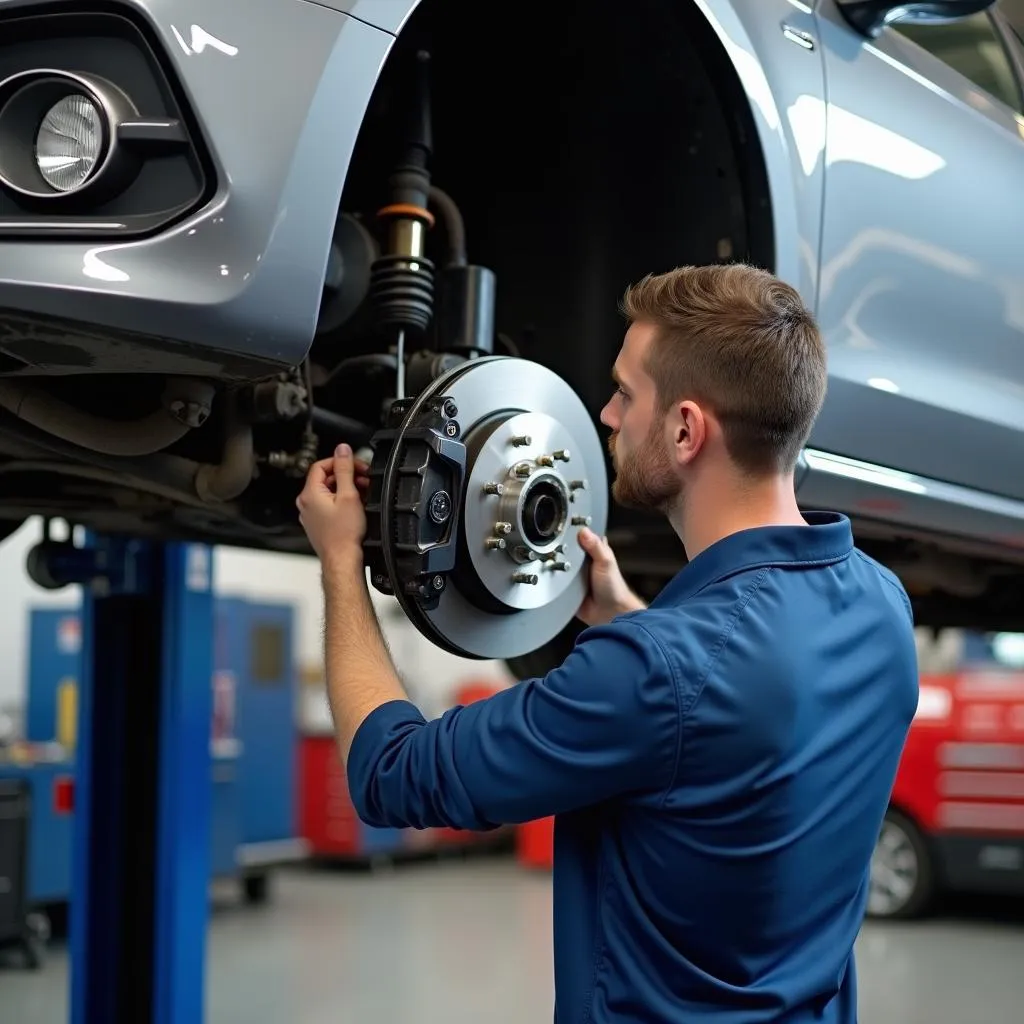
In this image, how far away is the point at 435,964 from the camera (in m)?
4.18

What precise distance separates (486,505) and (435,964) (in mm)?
3522

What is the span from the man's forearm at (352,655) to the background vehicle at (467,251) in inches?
1.1

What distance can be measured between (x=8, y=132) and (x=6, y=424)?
331 mm

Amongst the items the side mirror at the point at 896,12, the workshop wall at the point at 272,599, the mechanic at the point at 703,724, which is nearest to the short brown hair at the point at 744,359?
the mechanic at the point at 703,724

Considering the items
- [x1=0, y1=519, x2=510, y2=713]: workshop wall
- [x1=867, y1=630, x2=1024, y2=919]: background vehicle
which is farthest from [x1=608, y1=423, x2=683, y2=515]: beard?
[x1=0, y1=519, x2=510, y2=713]: workshop wall

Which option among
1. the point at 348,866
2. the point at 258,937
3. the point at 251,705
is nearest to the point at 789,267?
the point at 258,937

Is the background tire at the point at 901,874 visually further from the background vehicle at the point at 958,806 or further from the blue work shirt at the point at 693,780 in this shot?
the blue work shirt at the point at 693,780

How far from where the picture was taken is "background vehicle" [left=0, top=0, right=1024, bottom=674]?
83cm

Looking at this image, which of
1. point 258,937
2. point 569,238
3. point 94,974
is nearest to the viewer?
point 569,238

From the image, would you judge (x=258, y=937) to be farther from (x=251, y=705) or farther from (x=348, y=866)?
(x=348, y=866)

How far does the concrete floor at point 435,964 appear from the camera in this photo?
11.6 feet

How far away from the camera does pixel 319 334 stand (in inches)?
50.5

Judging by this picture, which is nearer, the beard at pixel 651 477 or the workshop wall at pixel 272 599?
the beard at pixel 651 477

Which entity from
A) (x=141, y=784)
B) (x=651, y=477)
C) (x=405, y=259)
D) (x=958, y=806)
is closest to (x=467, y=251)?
(x=405, y=259)
